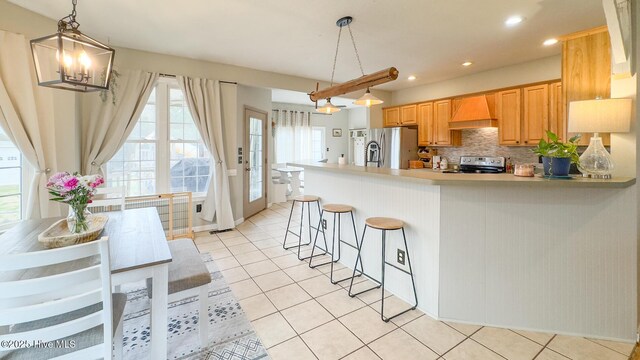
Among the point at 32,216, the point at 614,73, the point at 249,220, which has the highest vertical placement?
the point at 614,73

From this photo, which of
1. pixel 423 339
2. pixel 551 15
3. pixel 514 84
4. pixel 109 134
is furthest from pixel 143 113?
pixel 514 84

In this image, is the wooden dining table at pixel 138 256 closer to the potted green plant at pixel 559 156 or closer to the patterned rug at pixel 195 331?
the patterned rug at pixel 195 331

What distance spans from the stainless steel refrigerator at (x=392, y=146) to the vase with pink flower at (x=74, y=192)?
496 cm

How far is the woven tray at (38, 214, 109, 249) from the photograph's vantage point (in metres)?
1.59

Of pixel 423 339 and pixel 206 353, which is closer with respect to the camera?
pixel 206 353

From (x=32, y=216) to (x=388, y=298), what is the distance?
366 cm

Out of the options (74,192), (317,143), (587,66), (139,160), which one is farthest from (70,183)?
(317,143)

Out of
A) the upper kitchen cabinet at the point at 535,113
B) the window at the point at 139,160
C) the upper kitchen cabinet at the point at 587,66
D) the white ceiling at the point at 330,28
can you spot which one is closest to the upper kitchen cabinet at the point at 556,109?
the upper kitchen cabinet at the point at 535,113

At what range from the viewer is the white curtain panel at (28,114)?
262 cm

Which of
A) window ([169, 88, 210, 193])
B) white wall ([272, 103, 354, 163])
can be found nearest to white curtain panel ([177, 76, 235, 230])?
window ([169, 88, 210, 193])

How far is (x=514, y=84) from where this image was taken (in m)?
4.41

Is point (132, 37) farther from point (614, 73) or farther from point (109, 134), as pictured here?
point (614, 73)

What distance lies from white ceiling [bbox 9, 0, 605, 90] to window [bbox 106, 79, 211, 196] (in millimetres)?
748

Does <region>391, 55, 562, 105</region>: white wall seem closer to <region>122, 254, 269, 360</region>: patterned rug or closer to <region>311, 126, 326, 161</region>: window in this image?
<region>311, 126, 326, 161</region>: window
